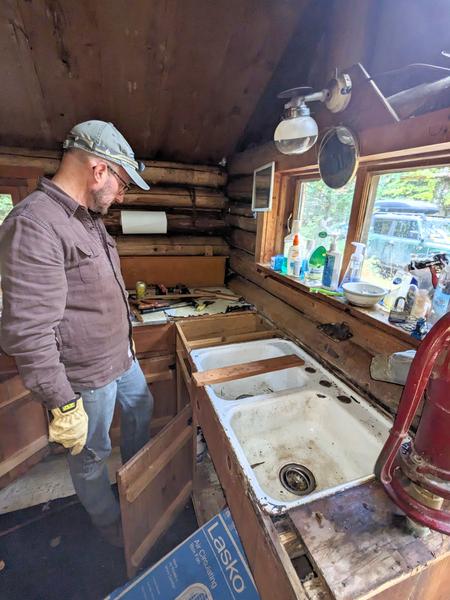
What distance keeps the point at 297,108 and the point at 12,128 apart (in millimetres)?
1813

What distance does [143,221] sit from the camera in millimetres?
2268

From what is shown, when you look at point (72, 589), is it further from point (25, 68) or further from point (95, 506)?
point (25, 68)

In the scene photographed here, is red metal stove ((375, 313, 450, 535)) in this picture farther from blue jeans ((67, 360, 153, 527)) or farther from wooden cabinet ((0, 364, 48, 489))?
wooden cabinet ((0, 364, 48, 489))

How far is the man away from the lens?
920 millimetres

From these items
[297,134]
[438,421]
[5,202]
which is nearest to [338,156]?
[297,134]

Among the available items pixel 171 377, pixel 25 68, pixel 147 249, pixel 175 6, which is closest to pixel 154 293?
pixel 147 249

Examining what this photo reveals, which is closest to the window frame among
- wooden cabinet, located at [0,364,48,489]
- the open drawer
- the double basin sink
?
the open drawer

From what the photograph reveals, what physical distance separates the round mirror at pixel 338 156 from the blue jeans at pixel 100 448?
131cm

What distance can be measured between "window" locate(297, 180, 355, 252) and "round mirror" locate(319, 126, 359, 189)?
94 millimetres

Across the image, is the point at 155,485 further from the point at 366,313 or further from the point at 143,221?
the point at 143,221

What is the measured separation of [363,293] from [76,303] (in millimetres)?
1117

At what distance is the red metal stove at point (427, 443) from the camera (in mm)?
534

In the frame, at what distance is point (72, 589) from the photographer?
1.29 meters

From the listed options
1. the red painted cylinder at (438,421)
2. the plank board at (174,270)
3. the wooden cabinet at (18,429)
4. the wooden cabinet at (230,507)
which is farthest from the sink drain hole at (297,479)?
the plank board at (174,270)
